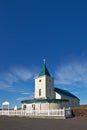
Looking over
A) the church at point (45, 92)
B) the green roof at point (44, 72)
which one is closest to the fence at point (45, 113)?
the church at point (45, 92)

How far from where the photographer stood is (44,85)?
41688mm

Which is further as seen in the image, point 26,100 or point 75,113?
point 26,100

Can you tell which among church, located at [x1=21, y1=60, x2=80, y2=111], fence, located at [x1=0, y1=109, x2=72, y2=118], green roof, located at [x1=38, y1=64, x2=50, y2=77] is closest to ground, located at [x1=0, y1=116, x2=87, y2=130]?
fence, located at [x1=0, y1=109, x2=72, y2=118]

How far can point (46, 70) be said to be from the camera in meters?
44.0

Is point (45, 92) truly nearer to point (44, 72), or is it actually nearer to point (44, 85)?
point (44, 85)

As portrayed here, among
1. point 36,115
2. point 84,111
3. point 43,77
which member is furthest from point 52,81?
point 36,115

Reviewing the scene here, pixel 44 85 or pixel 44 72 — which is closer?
pixel 44 85

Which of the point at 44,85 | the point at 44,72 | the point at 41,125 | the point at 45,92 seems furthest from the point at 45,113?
the point at 44,72

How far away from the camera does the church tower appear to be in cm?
4156

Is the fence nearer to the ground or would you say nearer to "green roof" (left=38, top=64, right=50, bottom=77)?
the ground

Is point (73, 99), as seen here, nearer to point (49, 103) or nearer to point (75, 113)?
point (49, 103)

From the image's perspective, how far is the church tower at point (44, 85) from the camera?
41.6 metres

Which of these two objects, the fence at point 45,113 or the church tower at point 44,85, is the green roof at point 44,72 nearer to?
the church tower at point 44,85

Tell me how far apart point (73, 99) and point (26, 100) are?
13468mm
